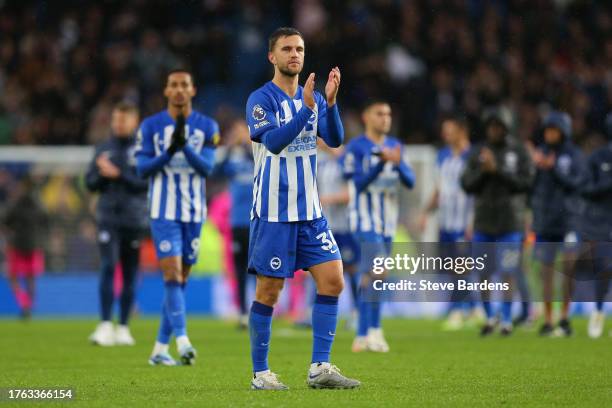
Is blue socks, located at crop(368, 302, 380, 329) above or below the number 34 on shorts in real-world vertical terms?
below

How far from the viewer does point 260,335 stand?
25.8ft

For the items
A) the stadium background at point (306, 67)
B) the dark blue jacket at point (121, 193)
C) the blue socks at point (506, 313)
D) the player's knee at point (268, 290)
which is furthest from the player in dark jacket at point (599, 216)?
the player's knee at point (268, 290)

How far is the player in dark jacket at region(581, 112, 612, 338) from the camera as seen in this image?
13945 mm

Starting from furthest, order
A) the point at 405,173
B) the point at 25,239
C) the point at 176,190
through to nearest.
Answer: the point at 25,239
the point at 405,173
the point at 176,190

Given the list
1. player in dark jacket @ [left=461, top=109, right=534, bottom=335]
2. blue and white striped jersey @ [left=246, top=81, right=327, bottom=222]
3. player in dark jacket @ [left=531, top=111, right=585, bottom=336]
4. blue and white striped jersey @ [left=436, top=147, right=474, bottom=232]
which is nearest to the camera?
blue and white striped jersey @ [left=246, top=81, right=327, bottom=222]

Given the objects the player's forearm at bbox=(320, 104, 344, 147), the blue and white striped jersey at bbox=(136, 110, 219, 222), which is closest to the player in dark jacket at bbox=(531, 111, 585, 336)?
the blue and white striped jersey at bbox=(136, 110, 219, 222)

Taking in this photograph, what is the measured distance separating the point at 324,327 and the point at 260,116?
1.44 metres

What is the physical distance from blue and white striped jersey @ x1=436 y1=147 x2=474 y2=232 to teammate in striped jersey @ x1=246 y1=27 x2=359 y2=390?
8.74 m

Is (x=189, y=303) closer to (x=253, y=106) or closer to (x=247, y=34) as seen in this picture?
(x=247, y=34)

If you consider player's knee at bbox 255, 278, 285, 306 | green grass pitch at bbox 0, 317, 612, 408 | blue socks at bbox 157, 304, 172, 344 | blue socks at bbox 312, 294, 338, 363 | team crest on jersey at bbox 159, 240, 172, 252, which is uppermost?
team crest on jersey at bbox 159, 240, 172, 252

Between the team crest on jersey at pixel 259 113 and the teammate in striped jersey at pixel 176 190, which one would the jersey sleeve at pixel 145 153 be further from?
the team crest on jersey at pixel 259 113

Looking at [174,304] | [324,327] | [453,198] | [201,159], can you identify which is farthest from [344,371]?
[453,198]

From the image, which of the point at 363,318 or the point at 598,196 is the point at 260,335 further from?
the point at 598,196

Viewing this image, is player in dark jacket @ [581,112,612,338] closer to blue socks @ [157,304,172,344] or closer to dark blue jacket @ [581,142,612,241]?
dark blue jacket @ [581,142,612,241]
